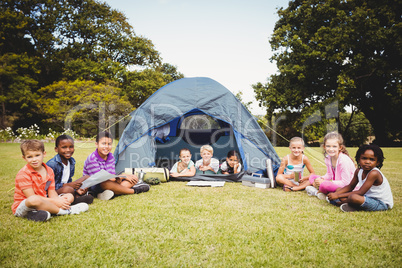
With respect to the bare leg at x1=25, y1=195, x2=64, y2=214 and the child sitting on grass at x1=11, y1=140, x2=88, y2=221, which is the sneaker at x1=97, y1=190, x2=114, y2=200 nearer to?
Answer: the child sitting on grass at x1=11, y1=140, x2=88, y2=221

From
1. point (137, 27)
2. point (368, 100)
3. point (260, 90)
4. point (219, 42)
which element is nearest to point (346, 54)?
point (368, 100)

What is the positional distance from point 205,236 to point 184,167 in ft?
8.21

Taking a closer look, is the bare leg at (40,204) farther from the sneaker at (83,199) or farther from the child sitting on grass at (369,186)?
the child sitting on grass at (369,186)

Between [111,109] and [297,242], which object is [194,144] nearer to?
[297,242]

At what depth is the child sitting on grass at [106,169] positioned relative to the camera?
309 cm

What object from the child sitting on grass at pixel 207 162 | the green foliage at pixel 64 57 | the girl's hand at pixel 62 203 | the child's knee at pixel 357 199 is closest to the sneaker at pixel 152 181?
the child sitting on grass at pixel 207 162

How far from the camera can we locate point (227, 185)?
12.8ft

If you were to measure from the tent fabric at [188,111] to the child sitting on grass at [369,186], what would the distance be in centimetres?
171

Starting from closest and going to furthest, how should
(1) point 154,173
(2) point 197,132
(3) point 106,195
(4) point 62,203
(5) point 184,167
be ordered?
1. (4) point 62,203
2. (3) point 106,195
3. (1) point 154,173
4. (5) point 184,167
5. (2) point 197,132

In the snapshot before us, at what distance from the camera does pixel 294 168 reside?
12.2ft

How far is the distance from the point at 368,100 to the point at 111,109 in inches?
610

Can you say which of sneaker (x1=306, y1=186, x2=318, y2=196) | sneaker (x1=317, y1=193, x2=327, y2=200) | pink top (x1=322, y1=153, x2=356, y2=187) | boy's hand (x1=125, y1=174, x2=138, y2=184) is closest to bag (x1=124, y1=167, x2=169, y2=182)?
boy's hand (x1=125, y1=174, x2=138, y2=184)

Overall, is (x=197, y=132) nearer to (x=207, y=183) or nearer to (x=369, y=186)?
(x=207, y=183)
